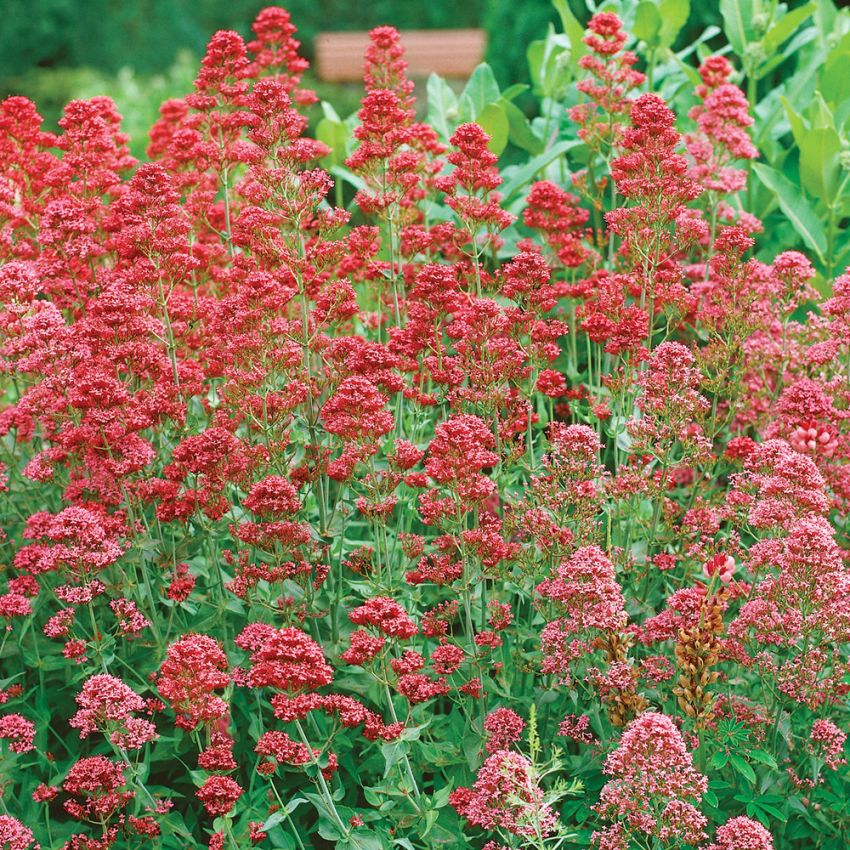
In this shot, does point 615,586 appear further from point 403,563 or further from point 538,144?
point 538,144

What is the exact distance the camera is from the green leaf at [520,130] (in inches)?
Result: 232

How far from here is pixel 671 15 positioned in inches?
226

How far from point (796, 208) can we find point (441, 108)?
6.02 ft

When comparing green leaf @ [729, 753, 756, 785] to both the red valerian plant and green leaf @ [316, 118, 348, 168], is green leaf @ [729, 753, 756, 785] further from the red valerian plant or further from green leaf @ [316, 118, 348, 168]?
green leaf @ [316, 118, 348, 168]

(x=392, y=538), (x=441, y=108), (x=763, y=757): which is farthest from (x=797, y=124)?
(x=763, y=757)

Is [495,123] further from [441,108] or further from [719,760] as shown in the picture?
[719,760]

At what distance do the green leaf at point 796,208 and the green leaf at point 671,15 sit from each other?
0.91 m

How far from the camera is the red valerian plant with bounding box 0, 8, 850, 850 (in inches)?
120

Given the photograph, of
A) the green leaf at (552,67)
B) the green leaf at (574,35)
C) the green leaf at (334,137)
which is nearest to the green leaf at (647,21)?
the green leaf at (574,35)

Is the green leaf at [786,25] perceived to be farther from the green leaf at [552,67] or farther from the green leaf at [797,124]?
the green leaf at [552,67]

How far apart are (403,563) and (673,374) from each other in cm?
108

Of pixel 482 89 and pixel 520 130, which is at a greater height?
pixel 482 89

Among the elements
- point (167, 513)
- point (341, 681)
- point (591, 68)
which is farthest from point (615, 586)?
point (591, 68)

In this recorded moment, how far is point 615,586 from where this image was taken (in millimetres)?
3037
